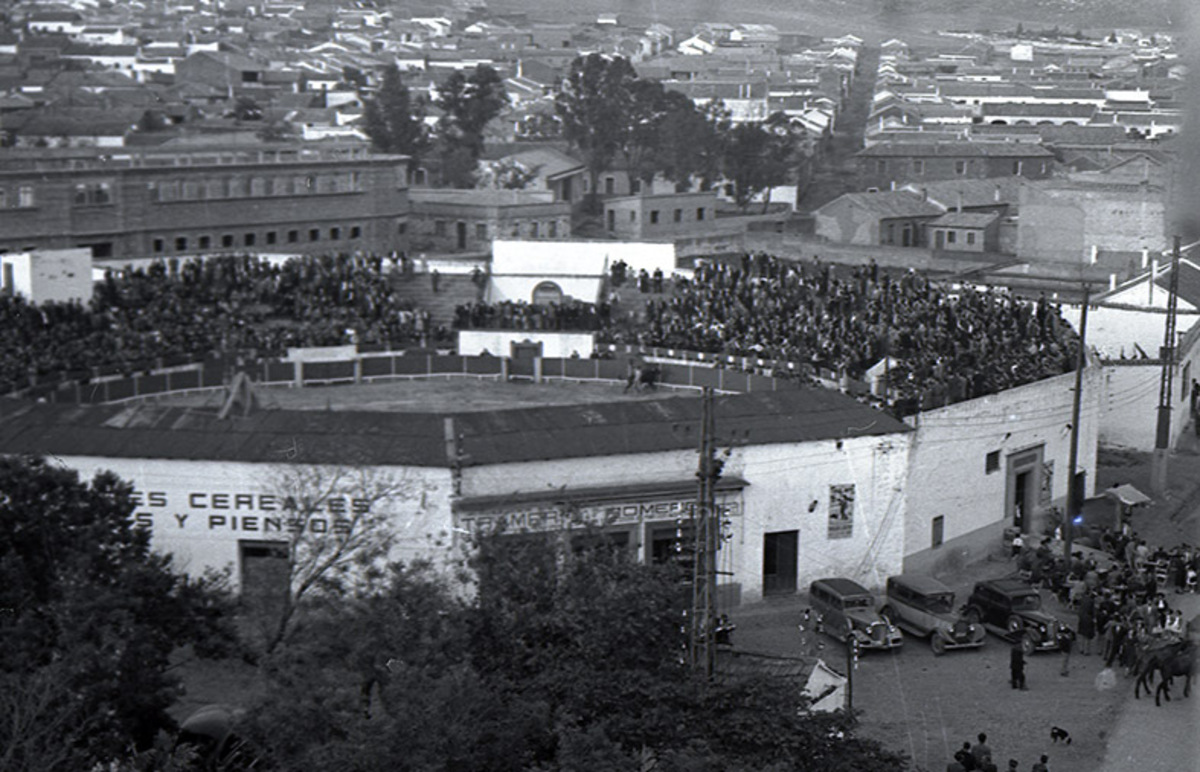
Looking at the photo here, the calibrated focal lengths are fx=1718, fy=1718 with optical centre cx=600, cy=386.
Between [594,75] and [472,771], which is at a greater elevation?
[594,75]

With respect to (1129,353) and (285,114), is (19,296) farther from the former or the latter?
(285,114)

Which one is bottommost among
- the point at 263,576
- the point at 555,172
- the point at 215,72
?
Result: the point at 263,576

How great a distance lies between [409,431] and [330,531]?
1686mm

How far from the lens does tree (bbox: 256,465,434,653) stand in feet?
40.0

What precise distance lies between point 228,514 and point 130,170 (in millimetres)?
18067

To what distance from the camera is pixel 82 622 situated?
1046cm

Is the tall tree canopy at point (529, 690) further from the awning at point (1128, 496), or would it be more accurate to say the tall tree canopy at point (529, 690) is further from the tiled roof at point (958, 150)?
the tiled roof at point (958, 150)

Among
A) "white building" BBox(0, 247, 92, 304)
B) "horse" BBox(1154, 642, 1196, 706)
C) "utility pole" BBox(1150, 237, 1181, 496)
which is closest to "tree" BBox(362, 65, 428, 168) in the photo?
"white building" BBox(0, 247, 92, 304)

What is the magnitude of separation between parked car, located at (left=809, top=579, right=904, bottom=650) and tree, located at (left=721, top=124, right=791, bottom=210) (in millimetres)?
30329

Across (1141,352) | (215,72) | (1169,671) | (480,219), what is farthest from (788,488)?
(215,72)

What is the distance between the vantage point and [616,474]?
15719 mm

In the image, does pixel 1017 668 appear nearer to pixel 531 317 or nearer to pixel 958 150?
pixel 531 317

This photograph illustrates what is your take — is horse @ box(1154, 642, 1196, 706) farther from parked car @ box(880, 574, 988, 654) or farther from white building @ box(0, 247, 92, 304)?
white building @ box(0, 247, 92, 304)

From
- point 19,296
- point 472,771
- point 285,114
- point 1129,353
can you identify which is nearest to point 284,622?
point 472,771
